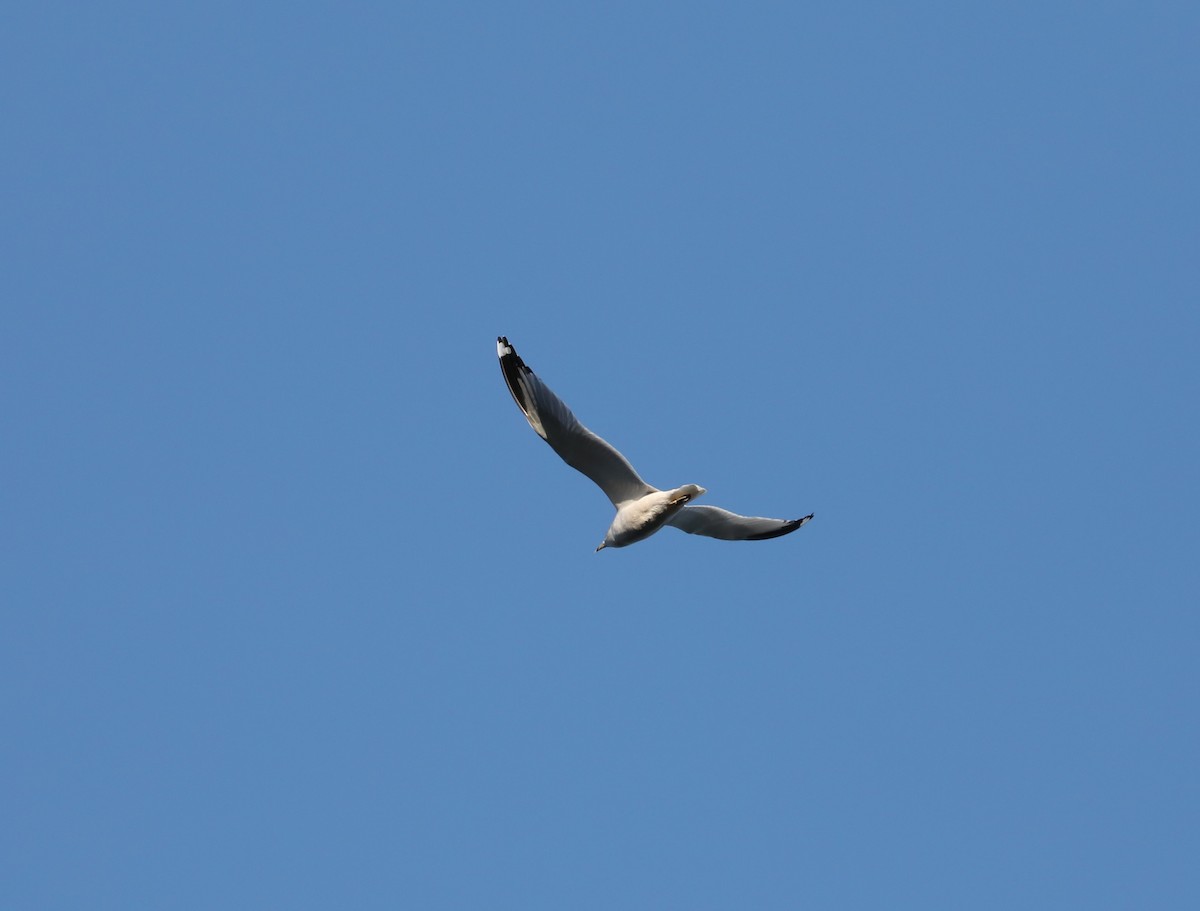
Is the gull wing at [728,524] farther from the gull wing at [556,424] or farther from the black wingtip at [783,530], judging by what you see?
the gull wing at [556,424]

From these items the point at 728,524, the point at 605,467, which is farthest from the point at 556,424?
the point at 728,524

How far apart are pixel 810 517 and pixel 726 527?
4.73 ft

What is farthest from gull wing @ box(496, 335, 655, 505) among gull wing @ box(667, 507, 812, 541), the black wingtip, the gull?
the black wingtip

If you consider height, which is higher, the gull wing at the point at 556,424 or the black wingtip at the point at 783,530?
the gull wing at the point at 556,424

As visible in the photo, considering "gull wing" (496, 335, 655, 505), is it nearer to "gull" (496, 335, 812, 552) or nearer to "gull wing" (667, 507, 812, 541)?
"gull" (496, 335, 812, 552)

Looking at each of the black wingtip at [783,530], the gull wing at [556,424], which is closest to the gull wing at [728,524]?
the black wingtip at [783,530]

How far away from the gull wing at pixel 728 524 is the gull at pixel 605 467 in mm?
23

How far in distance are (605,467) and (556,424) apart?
3.88ft

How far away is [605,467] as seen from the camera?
22.6 meters

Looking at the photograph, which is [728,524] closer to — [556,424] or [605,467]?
[605,467]

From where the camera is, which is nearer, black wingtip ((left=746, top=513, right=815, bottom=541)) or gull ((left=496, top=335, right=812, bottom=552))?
gull ((left=496, top=335, right=812, bottom=552))

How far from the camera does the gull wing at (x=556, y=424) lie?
858 inches

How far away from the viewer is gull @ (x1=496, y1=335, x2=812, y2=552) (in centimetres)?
2184

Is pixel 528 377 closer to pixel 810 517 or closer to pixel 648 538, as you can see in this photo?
pixel 648 538
